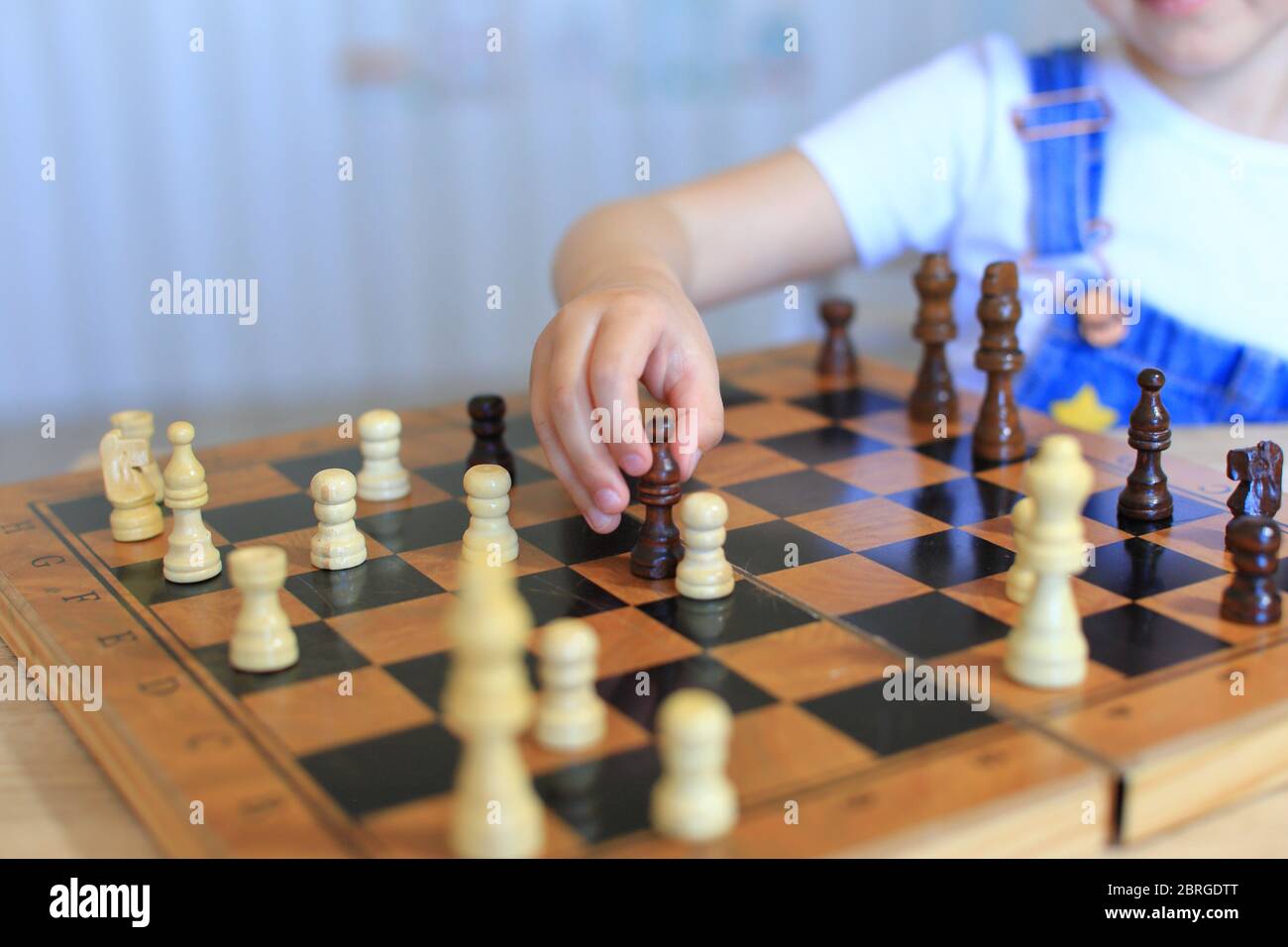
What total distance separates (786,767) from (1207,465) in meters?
0.78

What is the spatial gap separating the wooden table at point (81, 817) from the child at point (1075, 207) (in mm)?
746

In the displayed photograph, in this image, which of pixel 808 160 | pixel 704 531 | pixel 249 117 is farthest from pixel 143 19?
pixel 704 531

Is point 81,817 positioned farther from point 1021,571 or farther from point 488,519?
point 1021,571

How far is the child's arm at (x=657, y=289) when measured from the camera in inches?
46.0

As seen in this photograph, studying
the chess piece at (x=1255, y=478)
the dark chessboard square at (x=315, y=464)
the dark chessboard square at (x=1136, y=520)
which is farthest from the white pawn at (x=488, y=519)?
the chess piece at (x=1255, y=478)

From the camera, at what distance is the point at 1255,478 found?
3.75 feet

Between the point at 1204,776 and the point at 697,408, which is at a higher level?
the point at 697,408

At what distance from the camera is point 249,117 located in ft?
9.98

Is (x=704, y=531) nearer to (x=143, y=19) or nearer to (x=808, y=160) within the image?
(x=808, y=160)

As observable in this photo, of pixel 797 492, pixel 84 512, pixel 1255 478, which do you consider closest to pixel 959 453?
pixel 797 492

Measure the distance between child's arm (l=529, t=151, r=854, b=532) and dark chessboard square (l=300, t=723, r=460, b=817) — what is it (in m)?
0.37

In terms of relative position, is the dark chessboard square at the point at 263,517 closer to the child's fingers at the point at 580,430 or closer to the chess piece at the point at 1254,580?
the child's fingers at the point at 580,430

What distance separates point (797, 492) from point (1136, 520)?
30 centimetres

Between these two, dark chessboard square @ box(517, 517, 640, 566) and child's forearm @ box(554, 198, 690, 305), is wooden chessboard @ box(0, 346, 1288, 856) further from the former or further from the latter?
child's forearm @ box(554, 198, 690, 305)
